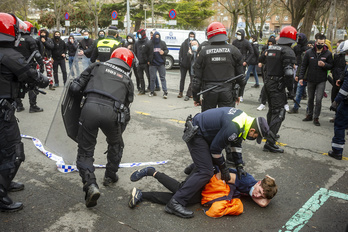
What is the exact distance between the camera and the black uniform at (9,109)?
3.39m

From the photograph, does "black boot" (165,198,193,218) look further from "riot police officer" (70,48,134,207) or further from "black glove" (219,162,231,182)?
"riot police officer" (70,48,134,207)

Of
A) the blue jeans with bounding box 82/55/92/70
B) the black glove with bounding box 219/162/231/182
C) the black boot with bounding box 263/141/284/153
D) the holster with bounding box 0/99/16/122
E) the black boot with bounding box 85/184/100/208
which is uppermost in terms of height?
the blue jeans with bounding box 82/55/92/70

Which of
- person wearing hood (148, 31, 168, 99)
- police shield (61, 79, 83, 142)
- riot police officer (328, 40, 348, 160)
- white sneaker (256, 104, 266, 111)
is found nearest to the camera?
police shield (61, 79, 83, 142)

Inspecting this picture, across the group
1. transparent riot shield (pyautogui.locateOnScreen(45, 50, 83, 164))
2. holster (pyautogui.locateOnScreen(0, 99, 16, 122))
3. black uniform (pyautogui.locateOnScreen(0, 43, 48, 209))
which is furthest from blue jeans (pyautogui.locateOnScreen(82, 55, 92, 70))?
holster (pyautogui.locateOnScreen(0, 99, 16, 122))

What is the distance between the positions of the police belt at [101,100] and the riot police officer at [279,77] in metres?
3.15

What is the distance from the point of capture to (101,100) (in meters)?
3.59

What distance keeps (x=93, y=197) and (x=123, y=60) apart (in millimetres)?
1719

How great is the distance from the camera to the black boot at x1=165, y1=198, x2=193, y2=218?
11.4ft

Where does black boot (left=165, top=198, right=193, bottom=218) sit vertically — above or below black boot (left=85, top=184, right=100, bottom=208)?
below

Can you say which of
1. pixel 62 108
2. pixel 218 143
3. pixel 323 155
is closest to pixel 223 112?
pixel 218 143

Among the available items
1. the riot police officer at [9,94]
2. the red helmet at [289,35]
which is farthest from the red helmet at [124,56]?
the red helmet at [289,35]

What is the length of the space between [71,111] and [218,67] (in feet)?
7.79

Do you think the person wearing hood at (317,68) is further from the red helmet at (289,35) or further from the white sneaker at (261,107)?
the red helmet at (289,35)

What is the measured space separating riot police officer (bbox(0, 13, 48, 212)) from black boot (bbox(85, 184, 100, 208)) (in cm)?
84
